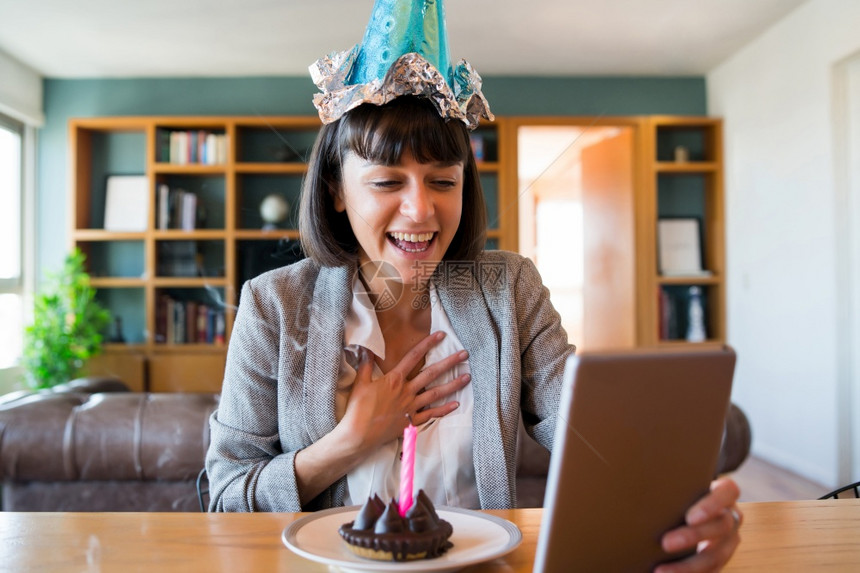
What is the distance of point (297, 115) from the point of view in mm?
4547

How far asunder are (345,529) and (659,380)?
0.84 ft

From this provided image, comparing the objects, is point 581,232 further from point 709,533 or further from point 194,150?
point 194,150

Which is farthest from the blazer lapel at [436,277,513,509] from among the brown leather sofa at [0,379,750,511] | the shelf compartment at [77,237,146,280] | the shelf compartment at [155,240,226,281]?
the shelf compartment at [77,237,146,280]

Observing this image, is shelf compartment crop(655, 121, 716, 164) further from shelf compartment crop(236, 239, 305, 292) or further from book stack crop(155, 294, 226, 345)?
shelf compartment crop(236, 239, 305, 292)

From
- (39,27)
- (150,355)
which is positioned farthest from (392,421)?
(150,355)

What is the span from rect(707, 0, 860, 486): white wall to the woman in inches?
102

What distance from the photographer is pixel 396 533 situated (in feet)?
1.71

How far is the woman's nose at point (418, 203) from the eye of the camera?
826mm

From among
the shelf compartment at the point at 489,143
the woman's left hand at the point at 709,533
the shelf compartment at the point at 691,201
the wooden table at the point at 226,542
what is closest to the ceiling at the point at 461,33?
the shelf compartment at the point at 489,143

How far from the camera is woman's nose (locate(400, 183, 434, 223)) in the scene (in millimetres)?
826

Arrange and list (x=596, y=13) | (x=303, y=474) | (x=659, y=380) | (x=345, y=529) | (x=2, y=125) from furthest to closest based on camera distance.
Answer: (x=2, y=125), (x=596, y=13), (x=303, y=474), (x=345, y=529), (x=659, y=380)

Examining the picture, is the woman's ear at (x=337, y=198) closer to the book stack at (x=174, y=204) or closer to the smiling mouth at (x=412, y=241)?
the smiling mouth at (x=412, y=241)

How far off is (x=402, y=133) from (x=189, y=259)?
318cm

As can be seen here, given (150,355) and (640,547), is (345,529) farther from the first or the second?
(150,355)
